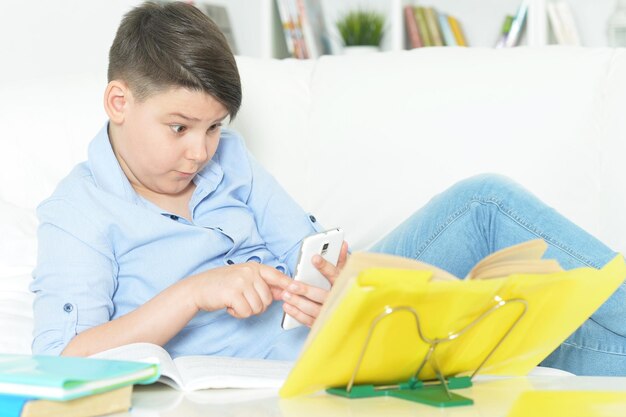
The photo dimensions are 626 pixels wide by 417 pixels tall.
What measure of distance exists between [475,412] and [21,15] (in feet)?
7.12

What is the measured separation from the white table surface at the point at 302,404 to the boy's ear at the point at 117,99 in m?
0.55

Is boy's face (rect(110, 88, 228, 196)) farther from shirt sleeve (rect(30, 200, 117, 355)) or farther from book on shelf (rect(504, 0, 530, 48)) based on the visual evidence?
book on shelf (rect(504, 0, 530, 48))

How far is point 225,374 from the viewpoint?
990 millimetres

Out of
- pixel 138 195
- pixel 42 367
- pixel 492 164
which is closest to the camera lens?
pixel 42 367

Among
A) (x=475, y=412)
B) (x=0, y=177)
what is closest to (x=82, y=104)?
(x=0, y=177)

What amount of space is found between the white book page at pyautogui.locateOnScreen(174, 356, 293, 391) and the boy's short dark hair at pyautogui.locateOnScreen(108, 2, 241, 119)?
434 millimetres

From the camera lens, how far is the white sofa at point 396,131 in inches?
68.1

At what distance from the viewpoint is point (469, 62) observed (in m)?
1.85

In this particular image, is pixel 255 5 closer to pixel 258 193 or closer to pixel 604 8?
pixel 604 8

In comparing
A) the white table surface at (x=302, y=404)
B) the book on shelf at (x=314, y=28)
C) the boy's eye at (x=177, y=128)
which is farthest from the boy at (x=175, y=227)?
the book on shelf at (x=314, y=28)

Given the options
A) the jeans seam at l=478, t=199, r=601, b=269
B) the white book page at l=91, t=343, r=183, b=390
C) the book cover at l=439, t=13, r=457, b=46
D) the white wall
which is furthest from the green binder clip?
the book cover at l=439, t=13, r=457, b=46

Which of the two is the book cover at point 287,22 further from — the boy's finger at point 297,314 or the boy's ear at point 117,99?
the boy's finger at point 297,314

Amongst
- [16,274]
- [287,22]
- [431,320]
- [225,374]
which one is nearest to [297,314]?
[225,374]

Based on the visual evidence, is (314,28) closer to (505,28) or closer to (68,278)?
(505,28)
